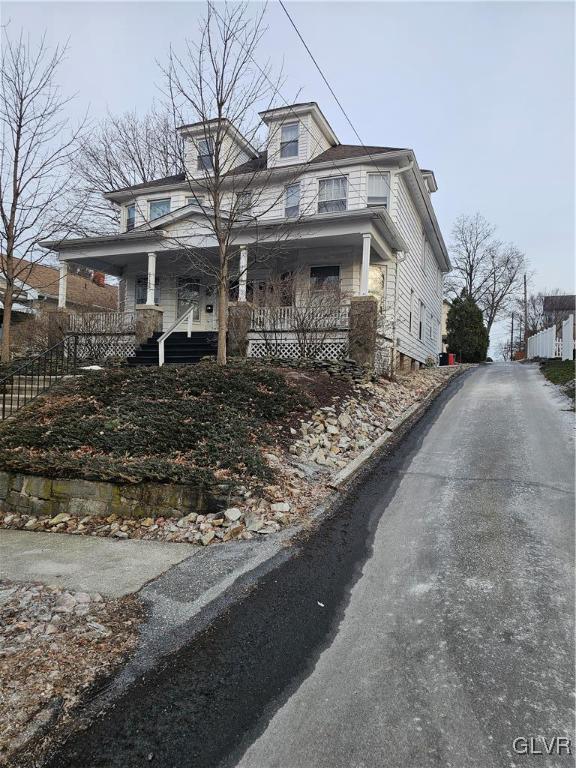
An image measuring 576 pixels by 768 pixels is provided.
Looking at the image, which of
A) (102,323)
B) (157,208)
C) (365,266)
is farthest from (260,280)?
(157,208)

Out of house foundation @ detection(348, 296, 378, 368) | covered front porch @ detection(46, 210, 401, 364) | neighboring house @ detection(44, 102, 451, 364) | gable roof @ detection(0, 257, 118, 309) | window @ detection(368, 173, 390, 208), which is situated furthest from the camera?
gable roof @ detection(0, 257, 118, 309)

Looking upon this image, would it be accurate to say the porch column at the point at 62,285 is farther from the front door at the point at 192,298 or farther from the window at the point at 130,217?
the window at the point at 130,217

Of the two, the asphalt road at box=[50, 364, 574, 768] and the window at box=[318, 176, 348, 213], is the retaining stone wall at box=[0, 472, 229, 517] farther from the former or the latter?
the window at box=[318, 176, 348, 213]

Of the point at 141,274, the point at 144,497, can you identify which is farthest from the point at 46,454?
the point at 141,274

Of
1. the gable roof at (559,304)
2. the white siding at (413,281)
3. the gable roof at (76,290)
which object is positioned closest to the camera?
the white siding at (413,281)

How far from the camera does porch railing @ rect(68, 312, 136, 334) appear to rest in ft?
46.4

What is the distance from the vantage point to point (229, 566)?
3762mm

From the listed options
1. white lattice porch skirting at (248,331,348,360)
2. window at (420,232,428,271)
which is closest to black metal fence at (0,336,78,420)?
white lattice porch skirting at (248,331,348,360)

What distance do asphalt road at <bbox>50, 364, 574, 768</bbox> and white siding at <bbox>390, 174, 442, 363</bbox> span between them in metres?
11.3

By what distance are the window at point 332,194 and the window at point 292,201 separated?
0.75 meters

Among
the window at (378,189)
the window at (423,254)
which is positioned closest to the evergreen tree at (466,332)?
the window at (423,254)

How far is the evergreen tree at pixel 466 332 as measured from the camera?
1035 inches

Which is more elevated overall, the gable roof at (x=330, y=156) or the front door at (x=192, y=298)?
the gable roof at (x=330, y=156)

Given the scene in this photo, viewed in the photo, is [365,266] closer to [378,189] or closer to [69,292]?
[378,189]
